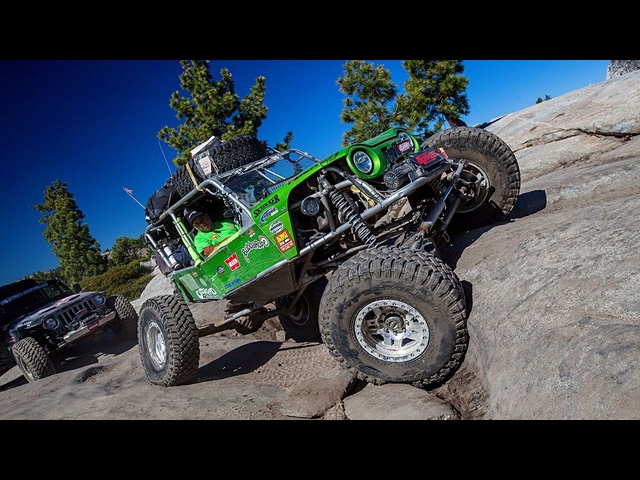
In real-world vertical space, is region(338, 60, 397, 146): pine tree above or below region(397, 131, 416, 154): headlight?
above

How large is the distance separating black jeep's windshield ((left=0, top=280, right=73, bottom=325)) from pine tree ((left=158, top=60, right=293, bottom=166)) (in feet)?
24.0

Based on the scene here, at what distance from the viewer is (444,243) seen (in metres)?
5.28

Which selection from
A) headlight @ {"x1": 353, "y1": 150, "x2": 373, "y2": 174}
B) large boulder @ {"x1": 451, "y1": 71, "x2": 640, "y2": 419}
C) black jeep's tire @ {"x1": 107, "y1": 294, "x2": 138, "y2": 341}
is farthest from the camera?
black jeep's tire @ {"x1": 107, "y1": 294, "x2": 138, "y2": 341}

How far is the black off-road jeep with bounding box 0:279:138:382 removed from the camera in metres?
8.68

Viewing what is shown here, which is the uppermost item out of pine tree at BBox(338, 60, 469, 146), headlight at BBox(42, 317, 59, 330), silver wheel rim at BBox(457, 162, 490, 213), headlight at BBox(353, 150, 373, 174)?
pine tree at BBox(338, 60, 469, 146)

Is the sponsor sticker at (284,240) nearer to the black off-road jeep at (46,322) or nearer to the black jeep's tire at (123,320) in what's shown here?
the black off-road jeep at (46,322)

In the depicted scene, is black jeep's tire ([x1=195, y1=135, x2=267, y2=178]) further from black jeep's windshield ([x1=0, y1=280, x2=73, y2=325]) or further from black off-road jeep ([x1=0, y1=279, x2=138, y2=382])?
black jeep's windshield ([x1=0, y1=280, x2=73, y2=325])

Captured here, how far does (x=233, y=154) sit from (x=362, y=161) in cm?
210

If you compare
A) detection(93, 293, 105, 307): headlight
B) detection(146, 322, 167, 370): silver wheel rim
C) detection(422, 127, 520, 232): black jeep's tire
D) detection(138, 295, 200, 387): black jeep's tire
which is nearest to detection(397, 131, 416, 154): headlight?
detection(422, 127, 520, 232): black jeep's tire

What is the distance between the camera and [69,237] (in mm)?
29969
